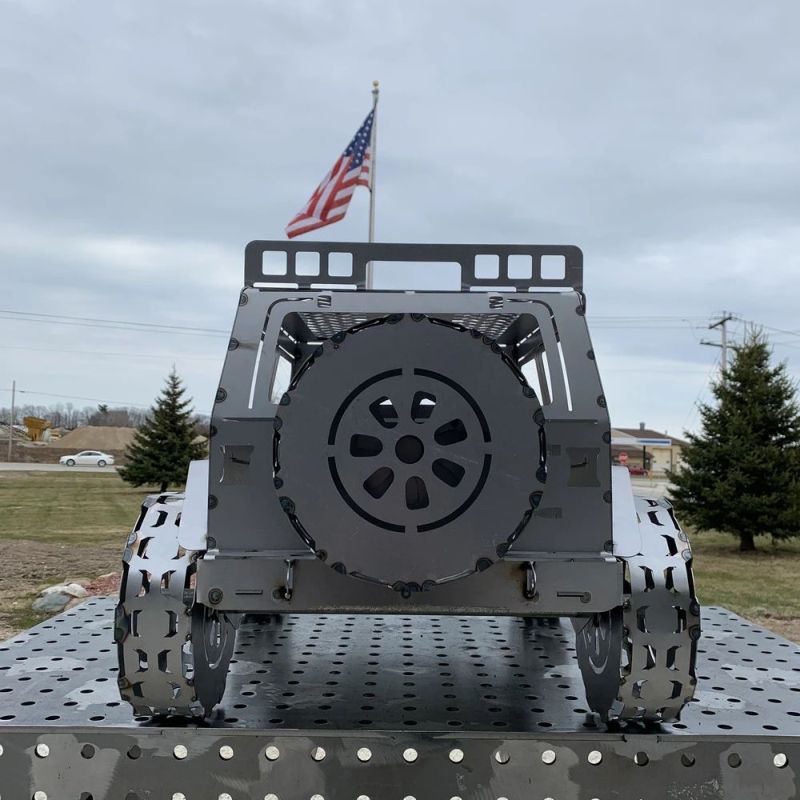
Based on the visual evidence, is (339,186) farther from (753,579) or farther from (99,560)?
(753,579)

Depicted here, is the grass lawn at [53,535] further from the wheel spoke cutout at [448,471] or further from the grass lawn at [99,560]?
the wheel spoke cutout at [448,471]

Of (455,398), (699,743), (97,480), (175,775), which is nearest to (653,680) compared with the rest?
(699,743)

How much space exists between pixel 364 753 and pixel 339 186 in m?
15.2

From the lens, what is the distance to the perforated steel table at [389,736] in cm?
260

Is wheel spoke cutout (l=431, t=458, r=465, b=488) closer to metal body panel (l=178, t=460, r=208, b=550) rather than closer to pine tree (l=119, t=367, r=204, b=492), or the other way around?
metal body panel (l=178, t=460, r=208, b=550)

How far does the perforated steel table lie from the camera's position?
2.60 m

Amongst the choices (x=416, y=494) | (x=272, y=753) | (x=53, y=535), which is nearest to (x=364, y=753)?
(x=272, y=753)

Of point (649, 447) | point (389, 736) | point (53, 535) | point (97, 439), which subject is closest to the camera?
point (389, 736)

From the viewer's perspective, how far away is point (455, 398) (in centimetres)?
265

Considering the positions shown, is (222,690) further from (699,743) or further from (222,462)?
(699,743)

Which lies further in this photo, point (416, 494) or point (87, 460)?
point (87, 460)

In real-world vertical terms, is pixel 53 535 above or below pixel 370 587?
below

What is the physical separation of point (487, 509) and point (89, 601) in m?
3.25

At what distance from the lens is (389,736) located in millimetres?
2607
